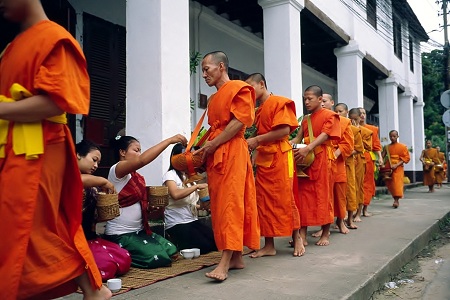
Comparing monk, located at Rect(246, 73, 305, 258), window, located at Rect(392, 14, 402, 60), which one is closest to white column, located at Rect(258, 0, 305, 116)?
monk, located at Rect(246, 73, 305, 258)

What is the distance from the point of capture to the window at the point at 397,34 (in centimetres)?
1583

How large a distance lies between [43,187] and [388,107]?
44.7ft

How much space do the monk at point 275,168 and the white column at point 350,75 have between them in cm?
679

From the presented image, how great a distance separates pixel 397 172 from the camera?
9.02 meters

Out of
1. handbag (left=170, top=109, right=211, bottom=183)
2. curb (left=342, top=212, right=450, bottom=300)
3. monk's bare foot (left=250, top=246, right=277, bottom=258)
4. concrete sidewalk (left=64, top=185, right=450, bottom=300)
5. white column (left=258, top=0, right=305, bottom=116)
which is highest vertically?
white column (left=258, top=0, right=305, bottom=116)

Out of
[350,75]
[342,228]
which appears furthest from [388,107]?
[342,228]

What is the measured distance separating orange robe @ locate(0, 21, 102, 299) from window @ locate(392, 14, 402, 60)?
1541 centimetres

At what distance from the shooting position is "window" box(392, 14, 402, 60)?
15.8 meters

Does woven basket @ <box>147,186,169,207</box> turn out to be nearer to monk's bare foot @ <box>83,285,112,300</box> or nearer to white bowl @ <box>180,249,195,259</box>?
white bowl @ <box>180,249,195,259</box>

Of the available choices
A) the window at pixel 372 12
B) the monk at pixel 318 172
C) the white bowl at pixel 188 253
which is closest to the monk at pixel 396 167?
the monk at pixel 318 172

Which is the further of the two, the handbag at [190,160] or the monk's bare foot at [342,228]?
the monk's bare foot at [342,228]

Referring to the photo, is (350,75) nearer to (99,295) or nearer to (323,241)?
(323,241)

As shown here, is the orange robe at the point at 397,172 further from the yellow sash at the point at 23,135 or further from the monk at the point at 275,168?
the yellow sash at the point at 23,135

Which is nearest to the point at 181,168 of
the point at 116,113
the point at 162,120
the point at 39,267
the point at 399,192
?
the point at 162,120
